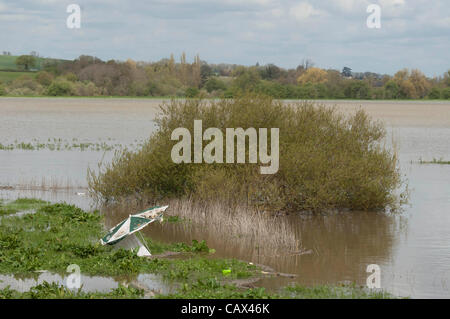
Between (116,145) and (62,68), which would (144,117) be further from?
(62,68)

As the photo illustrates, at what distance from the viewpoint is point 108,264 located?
42.1ft

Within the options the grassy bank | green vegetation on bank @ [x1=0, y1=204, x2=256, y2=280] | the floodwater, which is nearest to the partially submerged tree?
the floodwater

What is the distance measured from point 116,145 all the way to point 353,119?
22.9 m

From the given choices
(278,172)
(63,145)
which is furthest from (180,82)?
(278,172)

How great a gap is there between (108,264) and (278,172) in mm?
7722

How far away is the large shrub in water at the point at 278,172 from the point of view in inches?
755

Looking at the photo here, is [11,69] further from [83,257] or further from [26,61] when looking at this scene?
[83,257]

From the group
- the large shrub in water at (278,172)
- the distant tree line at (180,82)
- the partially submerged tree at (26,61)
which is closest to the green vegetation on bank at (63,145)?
the large shrub in water at (278,172)

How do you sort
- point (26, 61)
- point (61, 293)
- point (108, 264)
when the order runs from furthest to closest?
point (26, 61), point (108, 264), point (61, 293)

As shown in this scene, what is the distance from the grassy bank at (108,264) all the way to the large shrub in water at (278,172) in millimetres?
3668

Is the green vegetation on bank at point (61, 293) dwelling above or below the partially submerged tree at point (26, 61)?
below

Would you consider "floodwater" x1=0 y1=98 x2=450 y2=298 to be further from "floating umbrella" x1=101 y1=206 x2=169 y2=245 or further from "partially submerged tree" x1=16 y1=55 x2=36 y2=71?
"partially submerged tree" x1=16 y1=55 x2=36 y2=71

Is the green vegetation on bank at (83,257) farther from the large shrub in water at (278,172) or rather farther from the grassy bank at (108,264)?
the large shrub in water at (278,172)

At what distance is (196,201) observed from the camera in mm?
19359
